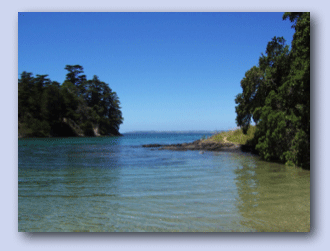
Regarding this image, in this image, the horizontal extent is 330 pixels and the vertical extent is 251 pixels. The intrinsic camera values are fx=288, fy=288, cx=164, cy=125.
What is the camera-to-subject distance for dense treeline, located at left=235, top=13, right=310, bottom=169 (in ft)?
33.8

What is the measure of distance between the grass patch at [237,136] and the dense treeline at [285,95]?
6389 millimetres

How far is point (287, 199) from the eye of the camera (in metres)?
7.16

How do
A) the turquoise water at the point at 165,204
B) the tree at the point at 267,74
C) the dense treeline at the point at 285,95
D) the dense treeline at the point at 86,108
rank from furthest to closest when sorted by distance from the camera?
the dense treeline at the point at 86,108 < the tree at the point at 267,74 < the dense treeline at the point at 285,95 < the turquoise water at the point at 165,204

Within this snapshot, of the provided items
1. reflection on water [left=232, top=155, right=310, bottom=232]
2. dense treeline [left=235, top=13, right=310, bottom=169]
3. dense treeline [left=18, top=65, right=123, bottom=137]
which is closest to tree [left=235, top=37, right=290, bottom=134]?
dense treeline [left=235, top=13, right=310, bottom=169]

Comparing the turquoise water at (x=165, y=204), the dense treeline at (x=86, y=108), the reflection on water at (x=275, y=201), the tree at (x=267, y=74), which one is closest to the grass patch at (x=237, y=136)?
the tree at (x=267, y=74)

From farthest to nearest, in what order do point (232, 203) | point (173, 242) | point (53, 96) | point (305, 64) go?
point (53, 96) → point (305, 64) → point (232, 203) → point (173, 242)

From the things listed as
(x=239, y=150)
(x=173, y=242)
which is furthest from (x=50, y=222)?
(x=239, y=150)

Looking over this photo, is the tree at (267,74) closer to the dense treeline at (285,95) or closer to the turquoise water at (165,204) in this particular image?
the dense treeline at (285,95)

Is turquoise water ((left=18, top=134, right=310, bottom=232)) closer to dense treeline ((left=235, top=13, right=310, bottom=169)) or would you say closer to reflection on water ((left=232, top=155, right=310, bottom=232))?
reflection on water ((left=232, top=155, right=310, bottom=232))

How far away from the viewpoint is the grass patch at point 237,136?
989 inches

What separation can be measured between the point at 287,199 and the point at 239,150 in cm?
1675

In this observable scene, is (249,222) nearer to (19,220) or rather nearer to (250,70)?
(19,220)

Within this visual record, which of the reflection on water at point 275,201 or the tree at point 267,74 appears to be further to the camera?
the tree at point 267,74

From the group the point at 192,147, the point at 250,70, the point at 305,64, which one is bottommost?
the point at 192,147
